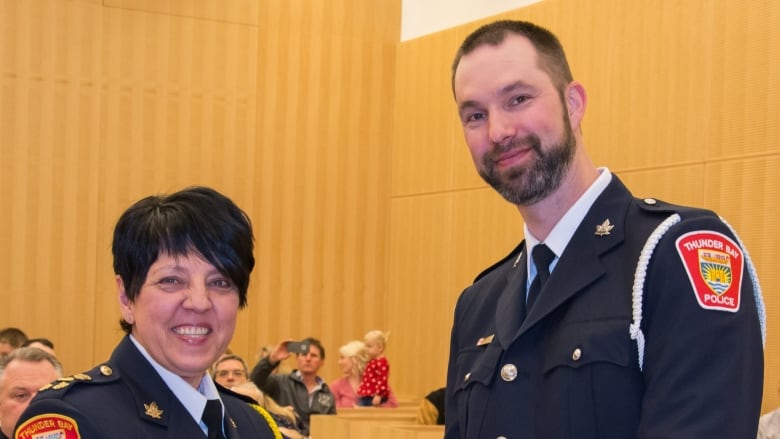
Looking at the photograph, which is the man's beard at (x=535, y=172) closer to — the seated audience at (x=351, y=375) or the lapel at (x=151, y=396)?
the lapel at (x=151, y=396)

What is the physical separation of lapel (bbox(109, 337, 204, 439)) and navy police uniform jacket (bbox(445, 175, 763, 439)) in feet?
1.80

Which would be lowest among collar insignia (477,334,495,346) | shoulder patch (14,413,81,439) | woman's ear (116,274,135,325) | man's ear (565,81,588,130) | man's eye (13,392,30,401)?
man's eye (13,392,30,401)

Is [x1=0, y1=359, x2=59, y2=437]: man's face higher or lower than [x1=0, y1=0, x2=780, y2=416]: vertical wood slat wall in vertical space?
lower

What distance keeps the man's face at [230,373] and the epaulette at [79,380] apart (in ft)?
16.5

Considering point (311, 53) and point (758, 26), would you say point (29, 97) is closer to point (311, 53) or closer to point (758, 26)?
point (311, 53)

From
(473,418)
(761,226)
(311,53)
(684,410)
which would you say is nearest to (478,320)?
(473,418)

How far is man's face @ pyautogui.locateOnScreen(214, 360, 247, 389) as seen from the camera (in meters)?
7.06

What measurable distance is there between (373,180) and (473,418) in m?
9.60

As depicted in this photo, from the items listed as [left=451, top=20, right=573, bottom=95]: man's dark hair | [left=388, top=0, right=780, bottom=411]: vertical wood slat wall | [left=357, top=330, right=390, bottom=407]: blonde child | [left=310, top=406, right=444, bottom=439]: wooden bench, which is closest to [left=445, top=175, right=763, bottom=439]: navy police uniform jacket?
[left=451, top=20, right=573, bottom=95]: man's dark hair

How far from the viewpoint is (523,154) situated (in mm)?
2105

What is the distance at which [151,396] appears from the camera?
205 centimetres

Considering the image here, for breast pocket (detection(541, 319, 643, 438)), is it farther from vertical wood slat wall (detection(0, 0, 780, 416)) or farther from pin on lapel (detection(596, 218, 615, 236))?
vertical wood slat wall (detection(0, 0, 780, 416))

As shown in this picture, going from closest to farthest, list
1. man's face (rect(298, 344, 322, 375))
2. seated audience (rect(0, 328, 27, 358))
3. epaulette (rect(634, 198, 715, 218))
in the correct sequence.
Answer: epaulette (rect(634, 198, 715, 218)), seated audience (rect(0, 328, 27, 358)), man's face (rect(298, 344, 322, 375))

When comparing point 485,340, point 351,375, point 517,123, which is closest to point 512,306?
point 485,340
